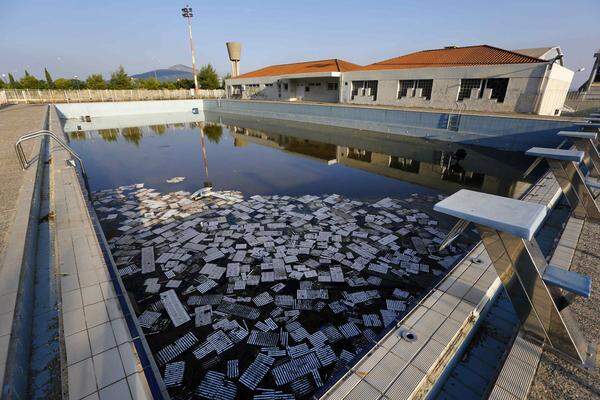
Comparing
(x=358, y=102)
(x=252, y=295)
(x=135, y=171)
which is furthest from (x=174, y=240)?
(x=358, y=102)

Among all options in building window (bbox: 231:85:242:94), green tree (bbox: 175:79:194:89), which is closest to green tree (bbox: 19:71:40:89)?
green tree (bbox: 175:79:194:89)

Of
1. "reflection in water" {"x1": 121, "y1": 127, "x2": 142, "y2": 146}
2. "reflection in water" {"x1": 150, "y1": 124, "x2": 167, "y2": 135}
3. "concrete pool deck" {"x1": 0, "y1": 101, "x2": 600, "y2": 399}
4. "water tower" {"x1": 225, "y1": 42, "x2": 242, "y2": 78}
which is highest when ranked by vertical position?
"water tower" {"x1": 225, "y1": 42, "x2": 242, "y2": 78}

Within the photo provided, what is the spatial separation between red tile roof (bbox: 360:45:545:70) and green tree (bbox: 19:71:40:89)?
4940 centimetres

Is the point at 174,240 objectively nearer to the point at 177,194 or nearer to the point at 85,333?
the point at 177,194

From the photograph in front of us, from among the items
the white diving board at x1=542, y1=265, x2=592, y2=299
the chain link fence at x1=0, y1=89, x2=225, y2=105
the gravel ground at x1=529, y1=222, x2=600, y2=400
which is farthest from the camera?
the chain link fence at x1=0, y1=89, x2=225, y2=105

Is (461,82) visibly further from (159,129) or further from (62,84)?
(62,84)

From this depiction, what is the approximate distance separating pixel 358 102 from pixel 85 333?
27.9m

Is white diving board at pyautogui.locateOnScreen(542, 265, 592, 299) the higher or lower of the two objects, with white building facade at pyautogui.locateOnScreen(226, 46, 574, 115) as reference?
lower

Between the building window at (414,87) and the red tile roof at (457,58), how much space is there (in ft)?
4.01

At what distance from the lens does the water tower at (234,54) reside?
159 ft

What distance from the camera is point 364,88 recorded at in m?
26.6

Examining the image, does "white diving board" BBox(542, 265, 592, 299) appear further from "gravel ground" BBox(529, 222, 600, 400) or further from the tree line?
the tree line

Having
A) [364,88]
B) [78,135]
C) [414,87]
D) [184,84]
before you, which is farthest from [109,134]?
[184,84]

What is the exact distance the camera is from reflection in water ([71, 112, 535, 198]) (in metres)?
10.6
